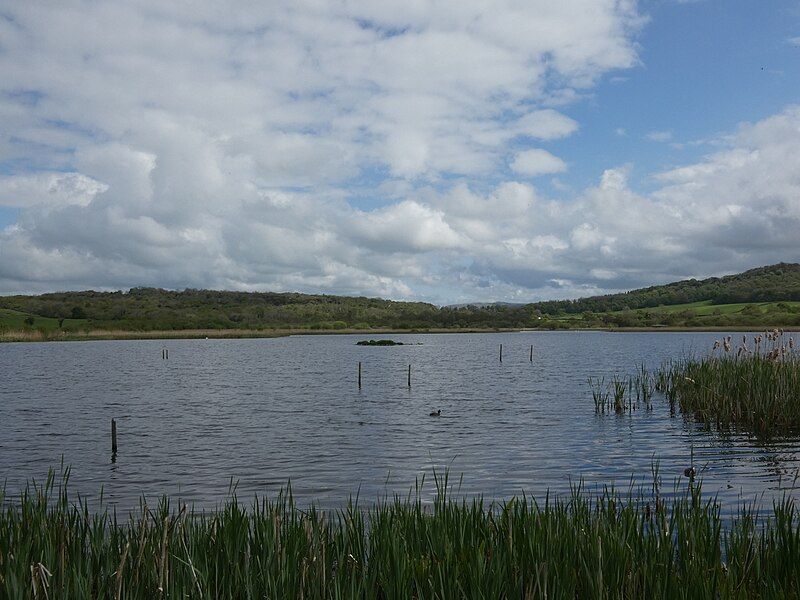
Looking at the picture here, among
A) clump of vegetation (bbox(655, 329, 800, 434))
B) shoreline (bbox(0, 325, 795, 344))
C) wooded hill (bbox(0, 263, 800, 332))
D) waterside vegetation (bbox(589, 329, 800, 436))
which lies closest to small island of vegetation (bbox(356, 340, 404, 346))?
shoreline (bbox(0, 325, 795, 344))

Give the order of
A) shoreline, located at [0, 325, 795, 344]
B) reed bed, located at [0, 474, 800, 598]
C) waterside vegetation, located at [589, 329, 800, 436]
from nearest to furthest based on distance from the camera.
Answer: reed bed, located at [0, 474, 800, 598] < waterside vegetation, located at [589, 329, 800, 436] < shoreline, located at [0, 325, 795, 344]

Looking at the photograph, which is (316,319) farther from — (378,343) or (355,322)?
(378,343)

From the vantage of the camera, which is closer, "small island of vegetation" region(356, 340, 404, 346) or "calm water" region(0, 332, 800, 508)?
"calm water" region(0, 332, 800, 508)

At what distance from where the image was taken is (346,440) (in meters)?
25.5

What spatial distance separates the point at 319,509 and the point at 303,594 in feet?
26.0

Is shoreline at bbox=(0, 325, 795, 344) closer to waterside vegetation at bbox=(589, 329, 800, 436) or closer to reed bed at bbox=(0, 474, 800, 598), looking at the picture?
waterside vegetation at bbox=(589, 329, 800, 436)

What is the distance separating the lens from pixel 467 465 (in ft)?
66.4

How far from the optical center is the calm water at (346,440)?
18.0 m

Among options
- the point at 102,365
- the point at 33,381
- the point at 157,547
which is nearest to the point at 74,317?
the point at 102,365

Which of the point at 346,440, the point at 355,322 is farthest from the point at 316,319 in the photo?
the point at 346,440

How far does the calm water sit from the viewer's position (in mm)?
18031

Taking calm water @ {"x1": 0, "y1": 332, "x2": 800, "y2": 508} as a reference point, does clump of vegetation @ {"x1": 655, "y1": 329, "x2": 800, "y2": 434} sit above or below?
above

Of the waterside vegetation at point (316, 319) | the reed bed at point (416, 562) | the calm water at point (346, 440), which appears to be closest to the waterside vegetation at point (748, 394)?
the calm water at point (346, 440)

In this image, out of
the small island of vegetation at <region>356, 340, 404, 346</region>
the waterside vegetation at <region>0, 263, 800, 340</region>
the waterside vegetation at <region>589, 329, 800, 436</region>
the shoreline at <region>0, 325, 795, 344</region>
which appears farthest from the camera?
the waterside vegetation at <region>0, 263, 800, 340</region>
